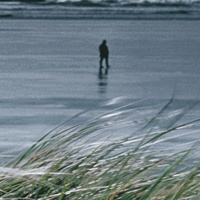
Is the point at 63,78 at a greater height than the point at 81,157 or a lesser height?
greater

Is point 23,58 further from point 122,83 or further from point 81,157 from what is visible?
point 81,157

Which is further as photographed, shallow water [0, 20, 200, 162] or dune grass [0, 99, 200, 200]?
shallow water [0, 20, 200, 162]

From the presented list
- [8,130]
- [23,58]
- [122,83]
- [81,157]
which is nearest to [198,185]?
[81,157]

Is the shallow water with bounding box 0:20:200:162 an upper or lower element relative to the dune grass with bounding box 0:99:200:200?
upper

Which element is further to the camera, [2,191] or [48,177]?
[48,177]

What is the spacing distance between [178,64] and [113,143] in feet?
82.8

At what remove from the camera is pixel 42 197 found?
12.8ft

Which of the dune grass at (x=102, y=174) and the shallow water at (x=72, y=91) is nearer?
the dune grass at (x=102, y=174)

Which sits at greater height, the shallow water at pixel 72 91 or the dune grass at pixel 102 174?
the shallow water at pixel 72 91

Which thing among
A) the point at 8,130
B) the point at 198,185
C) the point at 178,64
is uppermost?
the point at 178,64

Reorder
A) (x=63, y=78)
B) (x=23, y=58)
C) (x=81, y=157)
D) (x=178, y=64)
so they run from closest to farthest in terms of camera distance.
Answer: (x=81, y=157) → (x=63, y=78) → (x=178, y=64) → (x=23, y=58)

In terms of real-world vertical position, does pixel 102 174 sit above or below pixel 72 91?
below

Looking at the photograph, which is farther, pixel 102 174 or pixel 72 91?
pixel 72 91

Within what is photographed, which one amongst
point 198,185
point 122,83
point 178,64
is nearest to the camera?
point 198,185
